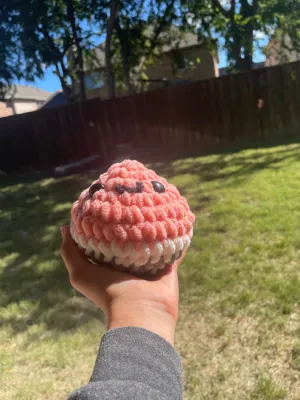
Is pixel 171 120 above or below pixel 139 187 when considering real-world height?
above

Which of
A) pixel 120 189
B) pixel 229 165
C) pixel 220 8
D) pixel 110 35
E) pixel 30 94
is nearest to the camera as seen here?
pixel 120 189

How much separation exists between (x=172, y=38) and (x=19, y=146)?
9355 millimetres

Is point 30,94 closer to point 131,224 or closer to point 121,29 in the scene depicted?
point 121,29

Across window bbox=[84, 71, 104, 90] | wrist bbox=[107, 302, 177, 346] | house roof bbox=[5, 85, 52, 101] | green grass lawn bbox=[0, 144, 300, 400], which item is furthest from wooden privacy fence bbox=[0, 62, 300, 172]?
house roof bbox=[5, 85, 52, 101]

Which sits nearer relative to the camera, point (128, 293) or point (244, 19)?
point (128, 293)

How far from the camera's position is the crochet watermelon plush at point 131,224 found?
1.11m

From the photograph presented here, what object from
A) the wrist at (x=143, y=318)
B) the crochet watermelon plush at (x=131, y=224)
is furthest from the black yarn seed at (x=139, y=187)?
the wrist at (x=143, y=318)

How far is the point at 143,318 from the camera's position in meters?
0.94

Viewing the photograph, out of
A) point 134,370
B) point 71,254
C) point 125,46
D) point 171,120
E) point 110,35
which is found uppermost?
point 125,46

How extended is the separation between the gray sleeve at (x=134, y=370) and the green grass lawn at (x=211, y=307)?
5.26 ft

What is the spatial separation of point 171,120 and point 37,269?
24.6 feet

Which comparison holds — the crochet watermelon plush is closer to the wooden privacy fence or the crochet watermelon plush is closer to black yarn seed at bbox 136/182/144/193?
black yarn seed at bbox 136/182/144/193

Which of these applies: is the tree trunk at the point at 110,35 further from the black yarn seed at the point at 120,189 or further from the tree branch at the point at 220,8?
the black yarn seed at the point at 120,189

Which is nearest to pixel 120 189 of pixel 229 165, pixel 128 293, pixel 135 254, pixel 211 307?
pixel 135 254
